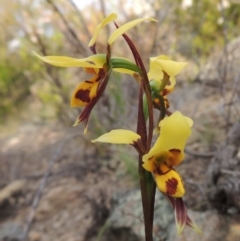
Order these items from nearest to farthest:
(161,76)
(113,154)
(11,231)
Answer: (161,76) < (11,231) < (113,154)

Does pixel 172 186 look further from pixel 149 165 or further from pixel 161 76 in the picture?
pixel 161 76

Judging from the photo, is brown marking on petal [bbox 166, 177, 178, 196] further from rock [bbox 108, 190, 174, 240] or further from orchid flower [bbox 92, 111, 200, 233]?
rock [bbox 108, 190, 174, 240]

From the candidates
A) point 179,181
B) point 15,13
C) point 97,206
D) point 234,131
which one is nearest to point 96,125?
point 97,206

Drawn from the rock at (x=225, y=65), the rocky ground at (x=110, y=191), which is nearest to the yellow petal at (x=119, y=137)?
the rocky ground at (x=110, y=191)

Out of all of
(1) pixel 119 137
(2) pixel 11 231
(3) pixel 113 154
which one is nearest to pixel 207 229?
(1) pixel 119 137

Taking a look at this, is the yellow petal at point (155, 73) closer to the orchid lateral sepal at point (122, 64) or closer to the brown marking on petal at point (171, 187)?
the orchid lateral sepal at point (122, 64)

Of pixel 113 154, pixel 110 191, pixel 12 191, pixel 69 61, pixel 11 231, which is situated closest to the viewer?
pixel 69 61
